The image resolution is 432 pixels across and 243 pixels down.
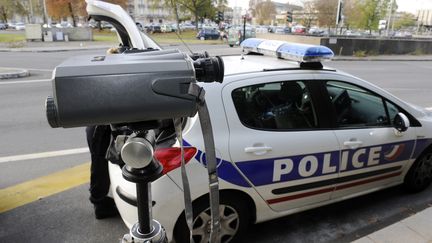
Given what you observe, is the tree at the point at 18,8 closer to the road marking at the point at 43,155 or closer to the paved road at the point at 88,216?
the road marking at the point at 43,155

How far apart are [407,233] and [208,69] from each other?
2.40 m

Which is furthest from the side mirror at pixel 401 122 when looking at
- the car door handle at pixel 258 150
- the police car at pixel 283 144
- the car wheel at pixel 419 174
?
the car door handle at pixel 258 150

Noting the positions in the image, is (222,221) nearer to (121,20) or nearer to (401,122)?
(121,20)

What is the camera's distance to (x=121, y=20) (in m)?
2.05

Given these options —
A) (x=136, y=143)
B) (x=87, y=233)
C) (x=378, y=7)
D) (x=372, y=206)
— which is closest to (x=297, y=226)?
(x=372, y=206)

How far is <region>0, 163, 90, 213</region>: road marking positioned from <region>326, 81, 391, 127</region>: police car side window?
2.85 m

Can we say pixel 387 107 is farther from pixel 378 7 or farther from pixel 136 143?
pixel 378 7

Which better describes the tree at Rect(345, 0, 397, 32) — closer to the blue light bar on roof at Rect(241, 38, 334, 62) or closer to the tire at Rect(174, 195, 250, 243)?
the blue light bar on roof at Rect(241, 38, 334, 62)

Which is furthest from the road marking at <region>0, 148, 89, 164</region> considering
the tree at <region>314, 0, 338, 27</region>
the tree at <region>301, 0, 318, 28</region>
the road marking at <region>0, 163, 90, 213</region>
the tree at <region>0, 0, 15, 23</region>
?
the tree at <region>0, 0, 15, 23</region>

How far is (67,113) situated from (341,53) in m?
24.6

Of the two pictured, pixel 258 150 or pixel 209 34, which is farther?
pixel 209 34

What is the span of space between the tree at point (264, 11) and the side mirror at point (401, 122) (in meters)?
93.4

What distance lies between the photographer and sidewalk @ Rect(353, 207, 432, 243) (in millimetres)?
2695

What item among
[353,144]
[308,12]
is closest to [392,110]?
[353,144]
